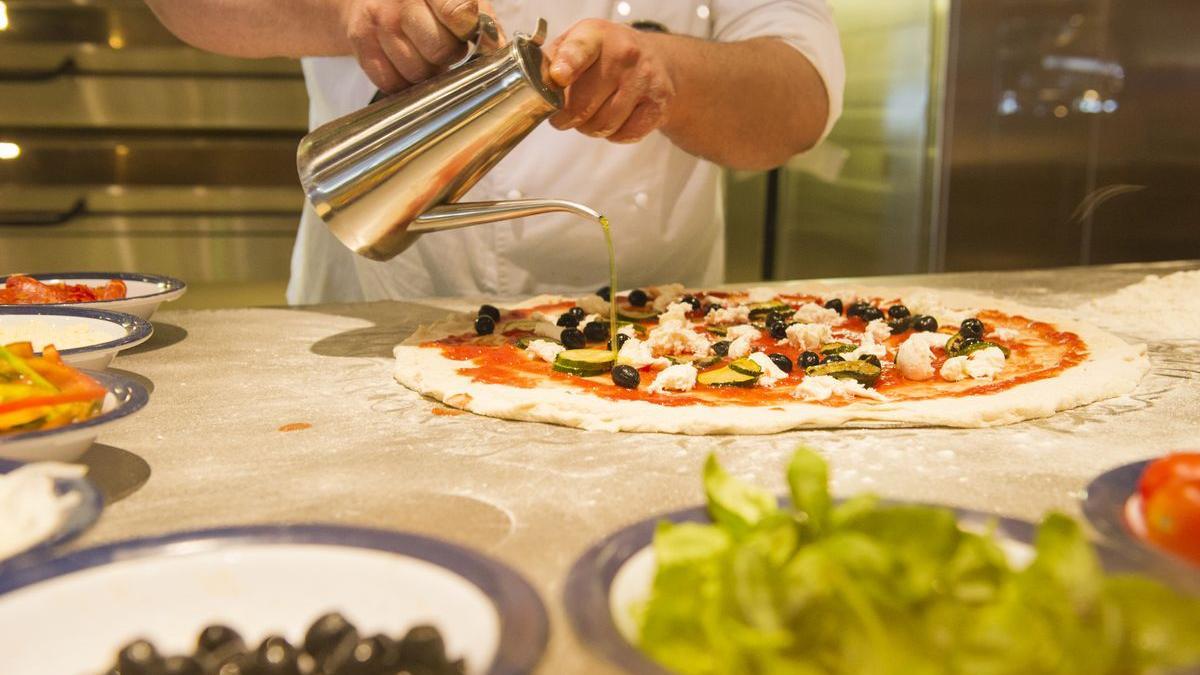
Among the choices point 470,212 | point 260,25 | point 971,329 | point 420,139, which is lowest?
point 971,329

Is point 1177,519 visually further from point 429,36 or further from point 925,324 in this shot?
point 429,36

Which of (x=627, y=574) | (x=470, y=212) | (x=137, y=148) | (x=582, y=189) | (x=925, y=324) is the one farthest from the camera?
(x=137, y=148)

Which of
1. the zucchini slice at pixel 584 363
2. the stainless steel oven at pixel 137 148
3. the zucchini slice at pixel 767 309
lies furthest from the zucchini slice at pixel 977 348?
the stainless steel oven at pixel 137 148

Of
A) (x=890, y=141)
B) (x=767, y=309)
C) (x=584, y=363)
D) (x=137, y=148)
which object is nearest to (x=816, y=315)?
(x=767, y=309)

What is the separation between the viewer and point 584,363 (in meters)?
1.57

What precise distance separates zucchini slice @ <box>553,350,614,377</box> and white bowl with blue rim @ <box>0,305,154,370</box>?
1.84ft

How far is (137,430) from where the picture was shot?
1.31 meters

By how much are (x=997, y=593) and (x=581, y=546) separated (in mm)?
426

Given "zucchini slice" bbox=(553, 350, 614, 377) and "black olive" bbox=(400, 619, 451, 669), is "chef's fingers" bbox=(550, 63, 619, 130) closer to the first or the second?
"zucchini slice" bbox=(553, 350, 614, 377)

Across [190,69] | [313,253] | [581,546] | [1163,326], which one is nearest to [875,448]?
[581,546]

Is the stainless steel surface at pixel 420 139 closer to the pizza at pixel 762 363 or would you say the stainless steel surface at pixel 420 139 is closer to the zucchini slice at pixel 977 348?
the pizza at pixel 762 363

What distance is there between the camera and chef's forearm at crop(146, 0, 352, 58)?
1998 millimetres

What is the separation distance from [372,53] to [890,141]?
7.76 ft

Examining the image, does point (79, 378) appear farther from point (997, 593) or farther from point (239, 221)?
point (239, 221)
